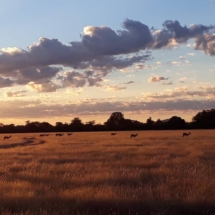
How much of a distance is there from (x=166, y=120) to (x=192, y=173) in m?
120

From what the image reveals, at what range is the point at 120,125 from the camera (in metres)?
144

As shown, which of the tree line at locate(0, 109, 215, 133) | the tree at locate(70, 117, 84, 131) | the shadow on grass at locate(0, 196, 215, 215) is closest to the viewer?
the shadow on grass at locate(0, 196, 215, 215)

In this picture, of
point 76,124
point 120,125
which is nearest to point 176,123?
point 120,125

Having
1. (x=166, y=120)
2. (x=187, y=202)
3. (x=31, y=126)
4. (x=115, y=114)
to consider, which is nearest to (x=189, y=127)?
(x=166, y=120)

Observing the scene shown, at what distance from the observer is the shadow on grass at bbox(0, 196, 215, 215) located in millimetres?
11469

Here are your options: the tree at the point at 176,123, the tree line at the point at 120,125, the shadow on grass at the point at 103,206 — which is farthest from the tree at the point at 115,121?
the shadow on grass at the point at 103,206

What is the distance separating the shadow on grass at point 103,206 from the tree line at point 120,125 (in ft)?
385

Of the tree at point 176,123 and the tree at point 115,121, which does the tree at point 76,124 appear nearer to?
the tree at point 115,121

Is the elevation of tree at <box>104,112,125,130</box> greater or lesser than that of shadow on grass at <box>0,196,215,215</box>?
greater

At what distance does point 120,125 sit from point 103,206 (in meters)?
132

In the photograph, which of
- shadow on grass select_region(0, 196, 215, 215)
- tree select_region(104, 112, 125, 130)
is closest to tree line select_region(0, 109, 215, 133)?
tree select_region(104, 112, 125, 130)

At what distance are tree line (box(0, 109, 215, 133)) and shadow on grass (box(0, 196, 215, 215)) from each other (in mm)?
117439

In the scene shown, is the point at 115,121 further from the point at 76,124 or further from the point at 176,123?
the point at 176,123

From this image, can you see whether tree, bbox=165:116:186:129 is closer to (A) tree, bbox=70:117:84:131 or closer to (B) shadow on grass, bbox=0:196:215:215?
(A) tree, bbox=70:117:84:131
